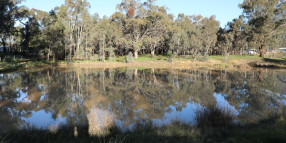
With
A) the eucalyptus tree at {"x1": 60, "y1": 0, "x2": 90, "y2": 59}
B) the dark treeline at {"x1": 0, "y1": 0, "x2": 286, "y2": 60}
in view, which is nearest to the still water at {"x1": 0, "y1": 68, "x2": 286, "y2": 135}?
the dark treeline at {"x1": 0, "y1": 0, "x2": 286, "y2": 60}

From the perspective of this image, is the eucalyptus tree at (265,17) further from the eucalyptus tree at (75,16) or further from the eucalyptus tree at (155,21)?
the eucalyptus tree at (75,16)

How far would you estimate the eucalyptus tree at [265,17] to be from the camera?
127 ft

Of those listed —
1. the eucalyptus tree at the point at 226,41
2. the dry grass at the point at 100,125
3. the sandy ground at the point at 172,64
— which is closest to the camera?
the dry grass at the point at 100,125

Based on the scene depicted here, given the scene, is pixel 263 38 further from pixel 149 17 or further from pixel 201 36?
pixel 149 17

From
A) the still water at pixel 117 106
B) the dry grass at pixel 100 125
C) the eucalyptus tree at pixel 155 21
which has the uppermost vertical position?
the eucalyptus tree at pixel 155 21

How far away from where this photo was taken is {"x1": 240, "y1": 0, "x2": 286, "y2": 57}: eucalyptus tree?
3869 cm

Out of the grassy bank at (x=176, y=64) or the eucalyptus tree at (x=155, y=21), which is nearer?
the grassy bank at (x=176, y=64)

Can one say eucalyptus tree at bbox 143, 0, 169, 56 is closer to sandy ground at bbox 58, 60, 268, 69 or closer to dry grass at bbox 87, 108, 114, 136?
sandy ground at bbox 58, 60, 268, 69

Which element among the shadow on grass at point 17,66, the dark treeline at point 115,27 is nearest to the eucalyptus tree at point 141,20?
the dark treeline at point 115,27

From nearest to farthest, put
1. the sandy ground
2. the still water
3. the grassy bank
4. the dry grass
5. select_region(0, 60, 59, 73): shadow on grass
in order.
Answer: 1. the dry grass
2. the still water
3. select_region(0, 60, 59, 73): shadow on grass
4. the grassy bank
5. the sandy ground

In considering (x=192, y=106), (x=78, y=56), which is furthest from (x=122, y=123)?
(x=78, y=56)

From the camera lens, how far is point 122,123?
8242 mm

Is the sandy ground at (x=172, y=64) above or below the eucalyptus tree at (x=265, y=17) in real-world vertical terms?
below

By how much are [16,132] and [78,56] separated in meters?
34.2
